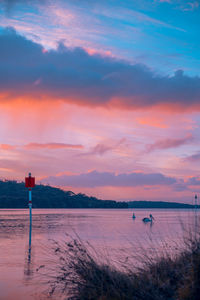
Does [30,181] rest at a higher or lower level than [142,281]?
higher

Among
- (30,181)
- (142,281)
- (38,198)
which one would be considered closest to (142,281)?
(142,281)

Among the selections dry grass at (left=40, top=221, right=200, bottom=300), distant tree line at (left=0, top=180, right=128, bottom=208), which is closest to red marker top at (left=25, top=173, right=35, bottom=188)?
dry grass at (left=40, top=221, right=200, bottom=300)

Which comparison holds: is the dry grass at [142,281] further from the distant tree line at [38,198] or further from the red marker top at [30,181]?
the distant tree line at [38,198]

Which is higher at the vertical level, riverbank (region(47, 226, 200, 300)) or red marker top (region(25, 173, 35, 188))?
red marker top (region(25, 173, 35, 188))

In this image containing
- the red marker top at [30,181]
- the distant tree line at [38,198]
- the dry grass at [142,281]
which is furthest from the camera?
the distant tree line at [38,198]

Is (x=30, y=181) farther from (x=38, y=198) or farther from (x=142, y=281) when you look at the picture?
(x=38, y=198)

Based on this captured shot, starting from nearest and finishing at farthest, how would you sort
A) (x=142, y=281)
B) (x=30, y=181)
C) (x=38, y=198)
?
1. (x=142, y=281)
2. (x=30, y=181)
3. (x=38, y=198)

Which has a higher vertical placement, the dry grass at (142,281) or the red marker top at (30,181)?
the red marker top at (30,181)

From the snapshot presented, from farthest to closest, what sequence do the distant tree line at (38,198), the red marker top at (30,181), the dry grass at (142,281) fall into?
the distant tree line at (38,198) → the red marker top at (30,181) → the dry grass at (142,281)

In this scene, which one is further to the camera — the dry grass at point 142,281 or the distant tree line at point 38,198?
the distant tree line at point 38,198

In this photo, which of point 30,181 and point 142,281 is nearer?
point 142,281

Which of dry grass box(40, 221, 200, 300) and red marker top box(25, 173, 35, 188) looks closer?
dry grass box(40, 221, 200, 300)

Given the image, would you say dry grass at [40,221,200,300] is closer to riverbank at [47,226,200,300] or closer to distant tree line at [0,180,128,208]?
riverbank at [47,226,200,300]

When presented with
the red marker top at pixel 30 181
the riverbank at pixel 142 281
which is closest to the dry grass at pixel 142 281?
the riverbank at pixel 142 281
